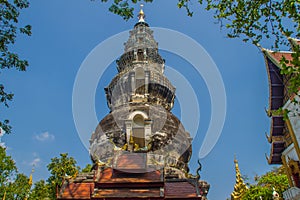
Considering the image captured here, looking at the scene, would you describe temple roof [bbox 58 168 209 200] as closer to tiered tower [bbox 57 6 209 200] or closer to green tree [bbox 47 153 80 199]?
tiered tower [bbox 57 6 209 200]

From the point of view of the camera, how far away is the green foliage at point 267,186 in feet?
61.7

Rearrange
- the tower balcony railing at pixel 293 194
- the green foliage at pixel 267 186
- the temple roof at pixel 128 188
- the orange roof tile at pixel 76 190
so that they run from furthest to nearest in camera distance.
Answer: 1. the green foliage at pixel 267 186
2. the orange roof tile at pixel 76 190
3. the temple roof at pixel 128 188
4. the tower balcony railing at pixel 293 194

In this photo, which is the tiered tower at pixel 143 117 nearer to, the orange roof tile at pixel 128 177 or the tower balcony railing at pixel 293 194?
the orange roof tile at pixel 128 177

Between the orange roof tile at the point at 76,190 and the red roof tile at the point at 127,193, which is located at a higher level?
the orange roof tile at the point at 76,190

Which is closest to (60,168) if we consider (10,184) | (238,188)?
(10,184)

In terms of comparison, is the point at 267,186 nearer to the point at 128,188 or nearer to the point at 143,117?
the point at 143,117

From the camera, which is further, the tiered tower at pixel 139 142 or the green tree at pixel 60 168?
the green tree at pixel 60 168

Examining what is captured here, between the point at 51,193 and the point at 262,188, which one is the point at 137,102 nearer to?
the point at 51,193

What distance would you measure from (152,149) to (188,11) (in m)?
13.9

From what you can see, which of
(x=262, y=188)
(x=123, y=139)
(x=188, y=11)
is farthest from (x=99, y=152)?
(x=188, y=11)

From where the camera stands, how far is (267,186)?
777 inches

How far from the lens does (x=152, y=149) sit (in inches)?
767

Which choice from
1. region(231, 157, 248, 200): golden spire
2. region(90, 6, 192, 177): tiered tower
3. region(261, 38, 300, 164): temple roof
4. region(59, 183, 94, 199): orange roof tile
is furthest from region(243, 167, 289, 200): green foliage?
region(59, 183, 94, 199): orange roof tile

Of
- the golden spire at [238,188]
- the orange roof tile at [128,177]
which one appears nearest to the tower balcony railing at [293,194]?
the orange roof tile at [128,177]
